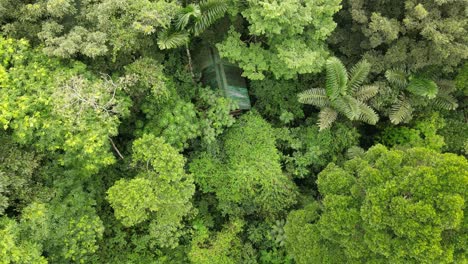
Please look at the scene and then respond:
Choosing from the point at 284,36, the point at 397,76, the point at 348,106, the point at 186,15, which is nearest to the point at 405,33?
the point at 397,76

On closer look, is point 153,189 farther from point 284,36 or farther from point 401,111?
point 401,111

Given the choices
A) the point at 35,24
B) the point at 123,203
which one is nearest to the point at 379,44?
the point at 123,203

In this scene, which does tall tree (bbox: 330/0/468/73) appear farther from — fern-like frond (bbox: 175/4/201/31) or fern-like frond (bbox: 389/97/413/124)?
fern-like frond (bbox: 175/4/201/31)

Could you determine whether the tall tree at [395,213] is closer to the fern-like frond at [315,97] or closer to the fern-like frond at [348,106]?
the fern-like frond at [348,106]

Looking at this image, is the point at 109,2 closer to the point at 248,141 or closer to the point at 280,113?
the point at 248,141

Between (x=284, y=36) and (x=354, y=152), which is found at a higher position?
(x=284, y=36)

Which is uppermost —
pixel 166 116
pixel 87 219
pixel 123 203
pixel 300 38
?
pixel 300 38
